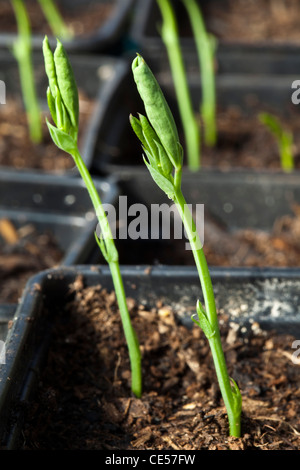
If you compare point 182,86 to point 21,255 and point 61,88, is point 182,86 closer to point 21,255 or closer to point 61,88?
point 21,255

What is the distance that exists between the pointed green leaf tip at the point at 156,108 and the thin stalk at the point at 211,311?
5 cm

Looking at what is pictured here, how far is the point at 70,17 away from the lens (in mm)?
2629

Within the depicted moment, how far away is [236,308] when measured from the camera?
105cm

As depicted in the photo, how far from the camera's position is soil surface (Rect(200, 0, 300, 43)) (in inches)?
99.4

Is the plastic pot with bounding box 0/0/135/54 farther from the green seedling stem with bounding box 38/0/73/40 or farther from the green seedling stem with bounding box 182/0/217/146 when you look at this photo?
the green seedling stem with bounding box 182/0/217/146

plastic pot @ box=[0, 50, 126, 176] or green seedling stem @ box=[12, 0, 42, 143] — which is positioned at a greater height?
plastic pot @ box=[0, 50, 126, 176]

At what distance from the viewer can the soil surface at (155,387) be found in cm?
87

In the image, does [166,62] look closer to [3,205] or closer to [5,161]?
[5,161]

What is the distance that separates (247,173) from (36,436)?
0.87m

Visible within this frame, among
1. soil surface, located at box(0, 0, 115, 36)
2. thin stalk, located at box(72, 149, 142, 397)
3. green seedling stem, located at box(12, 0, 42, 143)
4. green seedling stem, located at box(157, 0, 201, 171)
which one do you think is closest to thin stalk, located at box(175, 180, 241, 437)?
thin stalk, located at box(72, 149, 142, 397)
